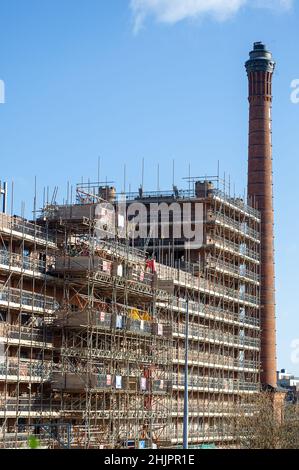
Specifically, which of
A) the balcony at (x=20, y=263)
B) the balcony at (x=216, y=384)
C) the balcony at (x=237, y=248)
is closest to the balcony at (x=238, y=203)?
the balcony at (x=237, y=248)

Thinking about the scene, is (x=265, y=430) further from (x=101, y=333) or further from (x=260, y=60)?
(x=260, y=60)

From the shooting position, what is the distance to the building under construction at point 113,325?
45812 mm

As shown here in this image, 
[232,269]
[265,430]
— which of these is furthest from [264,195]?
[265,430]

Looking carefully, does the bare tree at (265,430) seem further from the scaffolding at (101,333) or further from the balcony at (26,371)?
the balcony at (26,371)

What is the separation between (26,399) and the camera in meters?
45.9

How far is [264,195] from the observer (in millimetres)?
82688

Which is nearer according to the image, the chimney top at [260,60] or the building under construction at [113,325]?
the building under construction at [113,325]

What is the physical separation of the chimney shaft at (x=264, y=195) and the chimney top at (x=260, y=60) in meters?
2.44

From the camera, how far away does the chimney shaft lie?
82562mm

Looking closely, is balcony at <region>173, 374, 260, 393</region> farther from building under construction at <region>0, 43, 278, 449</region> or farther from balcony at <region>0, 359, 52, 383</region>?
balcony at <region>0, 359, 52, 383</region>

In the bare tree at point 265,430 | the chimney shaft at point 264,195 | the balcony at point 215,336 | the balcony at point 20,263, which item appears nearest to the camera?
the balcony at point 20,263

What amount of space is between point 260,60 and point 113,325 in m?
45.2

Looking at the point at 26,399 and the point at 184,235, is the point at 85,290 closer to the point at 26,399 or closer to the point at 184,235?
the point at 26,399
